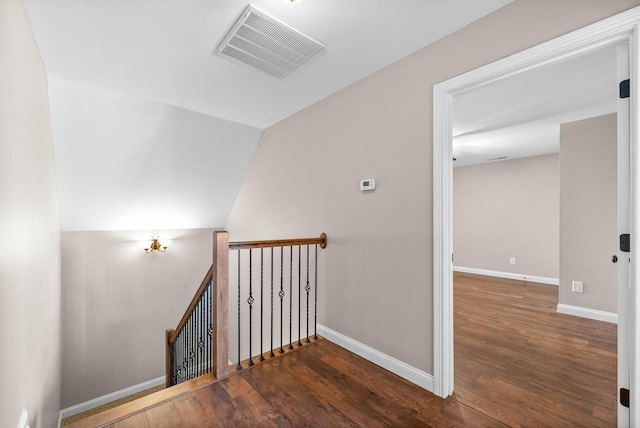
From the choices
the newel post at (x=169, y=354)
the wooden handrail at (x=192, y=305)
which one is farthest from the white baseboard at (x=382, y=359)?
the newel post at (x=169, y=354)

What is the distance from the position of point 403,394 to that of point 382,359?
1.13 feet

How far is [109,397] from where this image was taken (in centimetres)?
409

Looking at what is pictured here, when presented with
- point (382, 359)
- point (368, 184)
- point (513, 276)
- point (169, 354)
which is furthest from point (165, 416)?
point (513, 276)

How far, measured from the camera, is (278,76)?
94.8 inches

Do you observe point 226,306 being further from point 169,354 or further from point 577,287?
point 577,287

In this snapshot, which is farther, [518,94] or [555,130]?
[555,130]

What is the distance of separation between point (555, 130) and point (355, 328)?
3684 millimetres

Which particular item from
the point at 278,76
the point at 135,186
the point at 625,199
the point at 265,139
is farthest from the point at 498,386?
the point at 135,186

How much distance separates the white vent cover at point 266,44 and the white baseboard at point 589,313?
403 centimetres

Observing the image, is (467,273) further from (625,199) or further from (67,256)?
(67,256)

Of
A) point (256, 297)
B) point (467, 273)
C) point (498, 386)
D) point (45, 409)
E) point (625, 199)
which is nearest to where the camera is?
point (625, 199)

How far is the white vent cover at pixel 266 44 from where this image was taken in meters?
1.75

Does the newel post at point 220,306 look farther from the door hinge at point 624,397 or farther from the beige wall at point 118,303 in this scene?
the beige wall at point 118,303

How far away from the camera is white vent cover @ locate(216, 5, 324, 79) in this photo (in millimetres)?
1747
